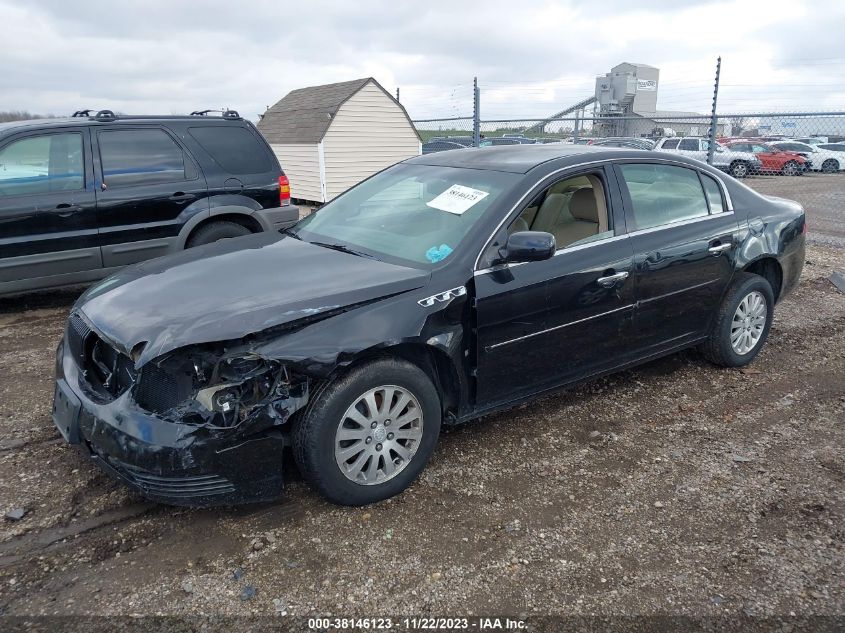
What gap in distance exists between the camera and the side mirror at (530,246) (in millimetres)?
3209

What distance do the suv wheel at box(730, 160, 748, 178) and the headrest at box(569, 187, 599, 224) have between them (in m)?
21.5

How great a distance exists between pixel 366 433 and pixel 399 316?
0.56m

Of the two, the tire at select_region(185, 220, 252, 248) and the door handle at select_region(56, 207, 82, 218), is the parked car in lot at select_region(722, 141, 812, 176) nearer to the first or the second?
the tire at select_region(185, 220, 252, 248)

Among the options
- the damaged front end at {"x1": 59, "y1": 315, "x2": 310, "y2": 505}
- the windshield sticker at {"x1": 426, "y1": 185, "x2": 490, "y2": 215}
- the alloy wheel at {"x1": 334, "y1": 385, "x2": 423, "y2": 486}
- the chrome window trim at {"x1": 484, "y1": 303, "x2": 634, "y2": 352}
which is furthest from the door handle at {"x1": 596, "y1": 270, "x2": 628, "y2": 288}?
the damaged front end at {"x1": 59, "y1": 315, "x2": 310, "y2": 505}

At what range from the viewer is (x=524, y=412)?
4.13 meters

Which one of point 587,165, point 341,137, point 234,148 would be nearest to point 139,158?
point 234,148

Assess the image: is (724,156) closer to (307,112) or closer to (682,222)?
(307,112)

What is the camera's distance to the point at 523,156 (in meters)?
3.96

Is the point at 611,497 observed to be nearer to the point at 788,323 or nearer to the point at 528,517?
the point at 528,517

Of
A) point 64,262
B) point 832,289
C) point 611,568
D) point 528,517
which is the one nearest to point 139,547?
point 528,517

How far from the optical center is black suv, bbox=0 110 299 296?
222 inches

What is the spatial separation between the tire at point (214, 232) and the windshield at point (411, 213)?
97.0 inches

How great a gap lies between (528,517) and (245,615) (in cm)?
134

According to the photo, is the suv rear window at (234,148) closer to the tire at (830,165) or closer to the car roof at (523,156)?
the car roof at (523,156)
